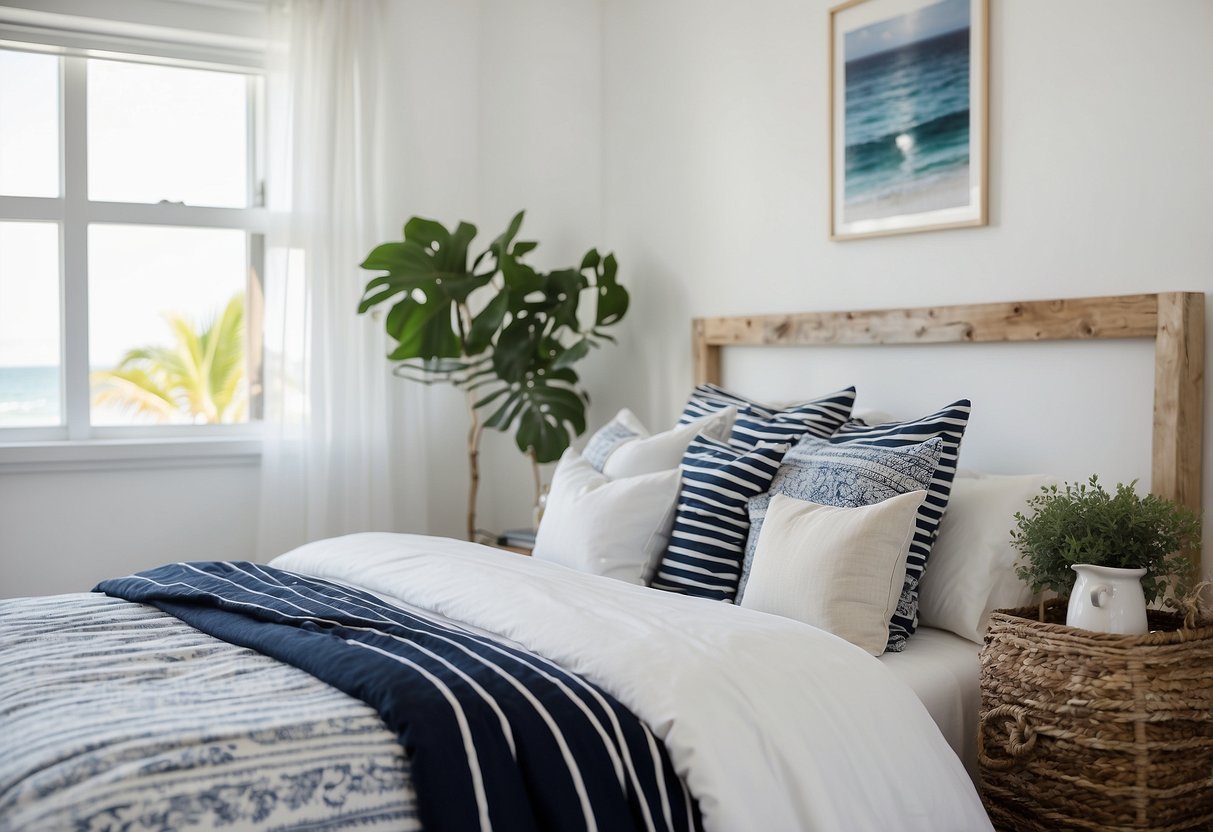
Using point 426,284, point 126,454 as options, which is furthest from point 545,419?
point 126,454

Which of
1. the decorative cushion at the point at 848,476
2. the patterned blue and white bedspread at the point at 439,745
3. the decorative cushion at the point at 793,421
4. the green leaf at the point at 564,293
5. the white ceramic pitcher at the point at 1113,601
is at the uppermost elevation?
the green leaf at the point at 564,293

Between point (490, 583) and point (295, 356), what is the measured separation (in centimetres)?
192

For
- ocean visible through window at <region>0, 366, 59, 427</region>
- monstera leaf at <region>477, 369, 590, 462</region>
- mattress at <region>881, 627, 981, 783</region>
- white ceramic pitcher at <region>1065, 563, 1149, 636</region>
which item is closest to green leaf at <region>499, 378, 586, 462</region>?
monstera leaf at <region>477, 369, 590, 462</region>

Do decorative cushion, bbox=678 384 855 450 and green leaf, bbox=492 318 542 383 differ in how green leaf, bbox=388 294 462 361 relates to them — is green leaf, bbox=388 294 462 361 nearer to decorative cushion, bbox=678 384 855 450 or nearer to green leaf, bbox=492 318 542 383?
green leaf, bbox=492 318 542 383

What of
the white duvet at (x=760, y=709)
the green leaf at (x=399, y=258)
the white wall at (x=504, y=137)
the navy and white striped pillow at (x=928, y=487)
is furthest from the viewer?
the white wall at (x=504, y=137)

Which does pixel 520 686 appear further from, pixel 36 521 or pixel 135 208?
pixel 135 208

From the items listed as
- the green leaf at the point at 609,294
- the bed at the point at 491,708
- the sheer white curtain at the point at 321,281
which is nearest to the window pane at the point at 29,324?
the sheer white curtain at the point at 321,281

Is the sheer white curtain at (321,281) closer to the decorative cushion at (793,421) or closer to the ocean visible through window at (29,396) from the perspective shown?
the ocean visible through window at (29,396)

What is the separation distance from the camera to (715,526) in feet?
8.13

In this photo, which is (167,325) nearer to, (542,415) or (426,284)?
(426,284)

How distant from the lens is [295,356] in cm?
386

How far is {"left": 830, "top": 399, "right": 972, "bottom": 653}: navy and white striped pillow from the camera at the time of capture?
2.23 meters

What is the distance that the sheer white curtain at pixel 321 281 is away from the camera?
3846mm

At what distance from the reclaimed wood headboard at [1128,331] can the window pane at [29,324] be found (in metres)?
2.56
